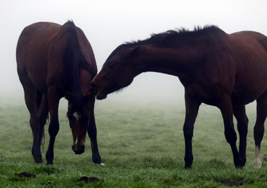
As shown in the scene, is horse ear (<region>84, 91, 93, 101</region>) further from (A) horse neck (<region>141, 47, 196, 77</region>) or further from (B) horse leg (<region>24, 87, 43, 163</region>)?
(B) horse leg (<region>24, 87, 43, 163</region>)

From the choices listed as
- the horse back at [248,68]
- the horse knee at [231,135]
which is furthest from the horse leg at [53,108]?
the horse back at [248,68]

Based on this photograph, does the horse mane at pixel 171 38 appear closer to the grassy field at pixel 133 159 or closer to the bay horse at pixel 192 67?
the bay horse at pixel 192 67

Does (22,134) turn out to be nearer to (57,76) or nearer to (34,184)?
(57,76)

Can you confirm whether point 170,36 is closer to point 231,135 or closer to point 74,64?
point 74,64

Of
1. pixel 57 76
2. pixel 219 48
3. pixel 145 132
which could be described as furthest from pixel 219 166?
pixel 145 132

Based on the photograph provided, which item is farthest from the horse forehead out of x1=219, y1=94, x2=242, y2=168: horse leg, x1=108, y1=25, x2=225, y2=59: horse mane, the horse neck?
x1=219, y1=94, x2=242, y2=168: horse leg

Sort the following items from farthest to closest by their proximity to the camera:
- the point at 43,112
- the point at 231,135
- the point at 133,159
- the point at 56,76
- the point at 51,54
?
the point at 43,112, the point at 133,159, the point at 51,54, the point at 56,76, the point at 231,135

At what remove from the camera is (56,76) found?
6809 millimetres

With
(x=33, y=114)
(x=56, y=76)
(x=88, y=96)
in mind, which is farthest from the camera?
(x=33, y=114)

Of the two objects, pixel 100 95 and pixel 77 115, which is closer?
pixel 77 115

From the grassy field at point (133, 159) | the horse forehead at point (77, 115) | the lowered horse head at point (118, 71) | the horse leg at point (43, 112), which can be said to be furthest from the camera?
the horse leg at point (43, 112)

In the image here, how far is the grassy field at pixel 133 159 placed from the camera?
5098mm

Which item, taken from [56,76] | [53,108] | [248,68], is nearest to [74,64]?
[56,76]

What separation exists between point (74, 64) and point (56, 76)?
0.51 m
